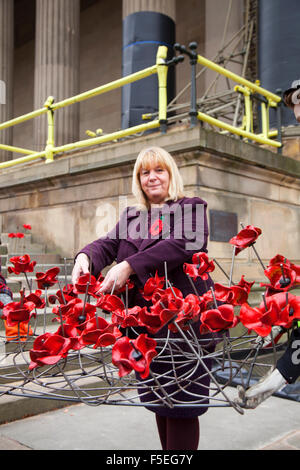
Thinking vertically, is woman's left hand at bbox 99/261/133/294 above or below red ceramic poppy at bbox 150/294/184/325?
above

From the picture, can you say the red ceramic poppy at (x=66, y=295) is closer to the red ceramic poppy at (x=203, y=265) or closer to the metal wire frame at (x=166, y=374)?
the metal wire frame at (x=166, y=374)

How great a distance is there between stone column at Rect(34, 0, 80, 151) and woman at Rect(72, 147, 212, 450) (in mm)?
10505

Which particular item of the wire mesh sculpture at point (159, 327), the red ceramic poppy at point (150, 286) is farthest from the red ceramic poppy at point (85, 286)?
the red ceramic poppy at point (150, 286)

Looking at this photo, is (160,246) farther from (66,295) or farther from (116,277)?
(66,295)

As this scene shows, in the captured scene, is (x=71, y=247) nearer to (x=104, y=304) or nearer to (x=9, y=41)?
(x=104, y=304)

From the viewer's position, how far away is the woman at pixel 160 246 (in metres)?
1.93

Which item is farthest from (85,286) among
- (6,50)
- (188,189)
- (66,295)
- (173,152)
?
(6,50)

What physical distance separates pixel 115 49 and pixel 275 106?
1470 cm

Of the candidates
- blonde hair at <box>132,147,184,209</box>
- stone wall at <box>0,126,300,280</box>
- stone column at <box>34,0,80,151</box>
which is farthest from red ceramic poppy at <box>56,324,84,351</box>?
stone column at <box>34,0,80,151</box>

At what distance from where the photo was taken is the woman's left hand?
5.75ft

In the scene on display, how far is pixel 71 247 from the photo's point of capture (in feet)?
22.4

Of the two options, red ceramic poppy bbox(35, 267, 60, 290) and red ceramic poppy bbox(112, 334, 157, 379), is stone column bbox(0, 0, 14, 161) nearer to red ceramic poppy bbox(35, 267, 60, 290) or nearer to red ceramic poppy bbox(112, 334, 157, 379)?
red ceramic poppy bbox(35, 267, 60, 290)

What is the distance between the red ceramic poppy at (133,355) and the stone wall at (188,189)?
4155mm
